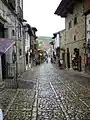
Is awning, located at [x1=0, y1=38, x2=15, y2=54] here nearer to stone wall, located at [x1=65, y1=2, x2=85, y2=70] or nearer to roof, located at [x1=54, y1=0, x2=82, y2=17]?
stone wall, located at [x1=65, y1=2, x2=85, y2=70]

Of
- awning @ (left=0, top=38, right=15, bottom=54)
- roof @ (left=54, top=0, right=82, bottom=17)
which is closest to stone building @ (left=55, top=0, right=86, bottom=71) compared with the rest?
roof @ (left=54, top=0, right=82, bottom=17)

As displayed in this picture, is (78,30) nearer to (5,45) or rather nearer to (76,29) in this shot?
(76,29)

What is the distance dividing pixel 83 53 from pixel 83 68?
161 centimetres

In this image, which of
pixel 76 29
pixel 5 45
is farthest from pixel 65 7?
pixel 5 45

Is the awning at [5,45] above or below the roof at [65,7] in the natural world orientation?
below

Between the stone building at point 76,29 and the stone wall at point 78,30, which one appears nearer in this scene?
the stone wall at point 78,30

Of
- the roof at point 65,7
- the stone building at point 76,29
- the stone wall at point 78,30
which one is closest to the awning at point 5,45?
the stone building at point 76,29

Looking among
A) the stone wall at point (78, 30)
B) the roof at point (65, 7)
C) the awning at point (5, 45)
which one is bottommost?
the awning at point (5, 45)

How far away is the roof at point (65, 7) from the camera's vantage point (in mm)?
32125

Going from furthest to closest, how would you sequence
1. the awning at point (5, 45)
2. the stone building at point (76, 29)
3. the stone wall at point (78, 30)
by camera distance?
1. the stone building at point (76, 29)
2. the stone wall at point (78, 30)
3. the awning at point (5, 45)

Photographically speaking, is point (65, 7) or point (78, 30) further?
point (65, 7)

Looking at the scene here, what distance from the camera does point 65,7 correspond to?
3469cm

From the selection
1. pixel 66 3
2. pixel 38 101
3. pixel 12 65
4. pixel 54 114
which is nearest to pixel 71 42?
pixel 66 3

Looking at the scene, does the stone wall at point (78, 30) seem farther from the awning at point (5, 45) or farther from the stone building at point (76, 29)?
the awning at point (5, 45)
